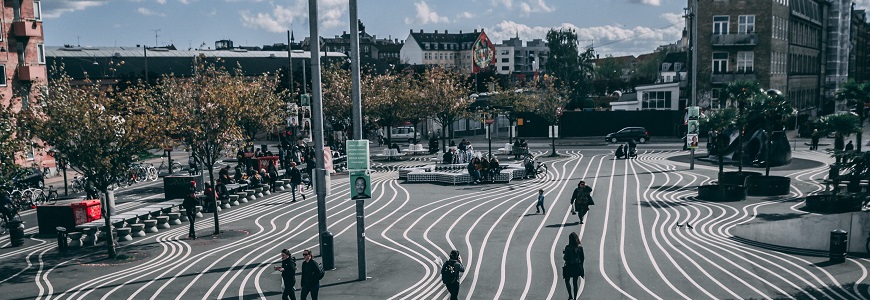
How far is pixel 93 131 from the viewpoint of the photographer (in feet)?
60.0

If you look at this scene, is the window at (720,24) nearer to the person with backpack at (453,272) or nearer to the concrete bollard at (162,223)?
the concrete bollard at (162,223)

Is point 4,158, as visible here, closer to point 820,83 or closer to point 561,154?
point 561,154

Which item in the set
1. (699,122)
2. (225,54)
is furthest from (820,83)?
(225,54)

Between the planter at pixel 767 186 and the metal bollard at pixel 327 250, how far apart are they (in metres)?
19.3

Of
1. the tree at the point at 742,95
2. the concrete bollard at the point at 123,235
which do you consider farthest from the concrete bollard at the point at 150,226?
the tree at the point at 742,95

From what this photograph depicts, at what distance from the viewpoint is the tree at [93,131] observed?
717 inches

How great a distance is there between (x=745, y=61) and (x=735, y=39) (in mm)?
2326

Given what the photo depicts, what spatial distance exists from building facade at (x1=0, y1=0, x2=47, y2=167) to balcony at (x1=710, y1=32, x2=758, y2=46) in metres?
53.1

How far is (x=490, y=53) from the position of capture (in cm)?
11688

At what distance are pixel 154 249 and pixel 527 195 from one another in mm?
15212

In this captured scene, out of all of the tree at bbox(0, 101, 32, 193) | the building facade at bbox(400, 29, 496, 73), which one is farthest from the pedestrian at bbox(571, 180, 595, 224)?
the building facade at bbox(400, 29, 496, 73)

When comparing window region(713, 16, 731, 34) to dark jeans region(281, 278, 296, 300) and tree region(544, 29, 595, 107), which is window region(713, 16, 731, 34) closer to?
tree region(544, 29, 595, 107)

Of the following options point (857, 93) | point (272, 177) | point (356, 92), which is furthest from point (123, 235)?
point (857, 93)

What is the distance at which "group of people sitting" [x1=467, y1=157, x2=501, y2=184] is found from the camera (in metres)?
33.2
